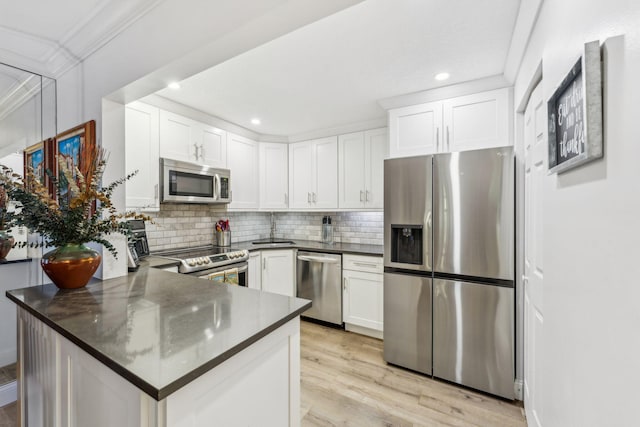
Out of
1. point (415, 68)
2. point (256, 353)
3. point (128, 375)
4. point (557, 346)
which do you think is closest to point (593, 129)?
point (557, 346)

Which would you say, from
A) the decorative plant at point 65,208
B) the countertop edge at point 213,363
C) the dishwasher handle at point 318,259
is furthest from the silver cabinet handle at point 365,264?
the decorative plant at point 65,208

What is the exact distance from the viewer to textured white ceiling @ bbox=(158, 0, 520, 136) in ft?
5.08

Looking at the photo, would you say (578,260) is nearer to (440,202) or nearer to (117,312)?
(440,202)

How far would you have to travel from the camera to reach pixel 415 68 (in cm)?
212

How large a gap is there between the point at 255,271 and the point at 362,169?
1.78m

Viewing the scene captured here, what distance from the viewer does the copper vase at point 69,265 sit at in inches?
54.8

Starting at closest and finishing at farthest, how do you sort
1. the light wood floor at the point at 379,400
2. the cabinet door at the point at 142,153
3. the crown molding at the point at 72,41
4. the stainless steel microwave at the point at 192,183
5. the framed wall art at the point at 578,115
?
1. the framed wall art at the point at 578,115
2. the crown molding at the point at 72,41
3. the light wood floor at the point at 379,400
4. the cabinet door at the point at 142,153
5. the stainless steel microwave at the point at 192,183

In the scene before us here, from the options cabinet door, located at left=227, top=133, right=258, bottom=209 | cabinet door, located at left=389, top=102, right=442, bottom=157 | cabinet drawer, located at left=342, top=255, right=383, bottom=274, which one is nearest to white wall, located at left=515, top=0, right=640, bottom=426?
cabinet door, located at left=389, top=102, right=442, bottom=157

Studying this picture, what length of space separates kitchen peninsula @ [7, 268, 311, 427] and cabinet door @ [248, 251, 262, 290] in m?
1.78

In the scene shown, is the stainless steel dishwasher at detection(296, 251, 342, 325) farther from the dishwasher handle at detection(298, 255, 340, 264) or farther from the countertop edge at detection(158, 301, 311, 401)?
the countertop edge at detection(158, 301, 311, 401)

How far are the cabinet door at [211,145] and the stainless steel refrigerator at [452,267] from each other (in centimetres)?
196

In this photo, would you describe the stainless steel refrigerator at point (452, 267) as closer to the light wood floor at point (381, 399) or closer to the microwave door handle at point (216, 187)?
the light wood floor at point (381, 399)

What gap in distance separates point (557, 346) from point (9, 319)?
338 cm

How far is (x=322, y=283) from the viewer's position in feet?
10.8
